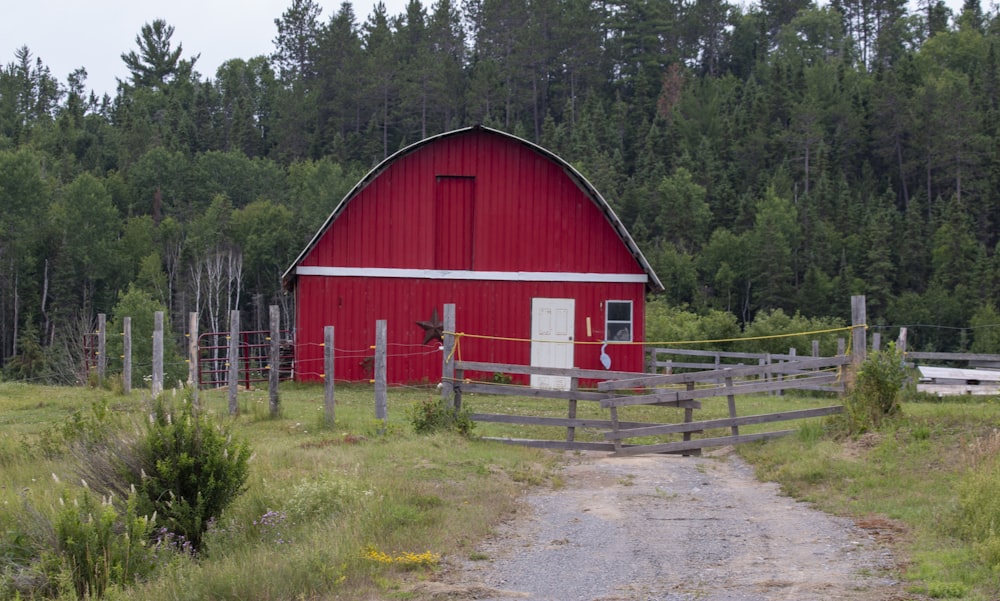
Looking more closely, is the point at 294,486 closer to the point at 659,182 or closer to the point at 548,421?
the point at 548,421

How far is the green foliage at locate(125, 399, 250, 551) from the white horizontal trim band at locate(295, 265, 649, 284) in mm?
16529

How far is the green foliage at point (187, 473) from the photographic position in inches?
395

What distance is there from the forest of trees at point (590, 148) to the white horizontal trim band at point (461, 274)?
122 feet

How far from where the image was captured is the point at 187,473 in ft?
33.5

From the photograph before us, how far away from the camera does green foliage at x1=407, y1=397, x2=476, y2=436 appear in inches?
603

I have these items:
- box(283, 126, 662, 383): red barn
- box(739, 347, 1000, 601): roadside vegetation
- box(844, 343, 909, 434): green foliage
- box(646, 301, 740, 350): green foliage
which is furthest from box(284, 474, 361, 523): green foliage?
box(646, 301, 740, 350): green foliage

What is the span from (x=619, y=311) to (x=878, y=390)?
505 inches

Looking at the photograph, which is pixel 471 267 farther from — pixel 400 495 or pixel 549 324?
pixel 400 495

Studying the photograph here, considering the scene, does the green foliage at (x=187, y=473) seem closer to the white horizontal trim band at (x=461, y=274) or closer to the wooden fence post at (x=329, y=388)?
the wooden fence post at (x=329, y=388)

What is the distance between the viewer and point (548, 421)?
1539 cm

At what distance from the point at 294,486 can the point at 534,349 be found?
16.4 metres

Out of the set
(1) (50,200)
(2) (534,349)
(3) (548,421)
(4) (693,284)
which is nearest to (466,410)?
(3) (548,421)

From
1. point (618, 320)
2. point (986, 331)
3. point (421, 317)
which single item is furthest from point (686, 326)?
point (421, 317)

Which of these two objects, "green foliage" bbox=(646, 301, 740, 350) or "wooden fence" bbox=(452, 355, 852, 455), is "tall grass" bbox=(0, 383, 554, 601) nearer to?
"wooden fence" bbox=(452, 355, 852, 455)
